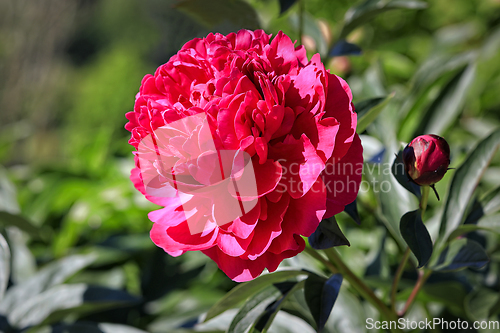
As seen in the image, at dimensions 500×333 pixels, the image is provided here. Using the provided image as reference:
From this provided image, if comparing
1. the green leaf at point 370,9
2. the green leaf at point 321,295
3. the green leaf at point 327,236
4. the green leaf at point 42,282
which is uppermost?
the green leaf at point 370,9

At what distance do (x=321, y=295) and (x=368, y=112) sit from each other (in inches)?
8.4

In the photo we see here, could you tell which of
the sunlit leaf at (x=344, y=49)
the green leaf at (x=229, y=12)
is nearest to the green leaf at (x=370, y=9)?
the sunlit leaf at (x=344, y=49)

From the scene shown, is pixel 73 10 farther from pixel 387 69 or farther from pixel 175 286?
pixel 175 286

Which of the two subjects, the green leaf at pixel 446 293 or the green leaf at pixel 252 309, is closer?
the green leaf at pixel 252 309

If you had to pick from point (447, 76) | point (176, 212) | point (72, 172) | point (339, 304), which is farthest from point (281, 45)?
point (72, 172)

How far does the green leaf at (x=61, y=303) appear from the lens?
58 centimetres

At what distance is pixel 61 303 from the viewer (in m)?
0.59

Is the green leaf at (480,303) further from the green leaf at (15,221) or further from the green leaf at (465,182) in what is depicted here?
the green leaf at (15,221)

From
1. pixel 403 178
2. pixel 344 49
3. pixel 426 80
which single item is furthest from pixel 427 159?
pixel 426 80

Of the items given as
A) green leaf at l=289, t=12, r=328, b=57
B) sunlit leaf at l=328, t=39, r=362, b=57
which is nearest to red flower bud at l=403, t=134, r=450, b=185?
sunlit leaf at l=328, t=39, r=362, b=57

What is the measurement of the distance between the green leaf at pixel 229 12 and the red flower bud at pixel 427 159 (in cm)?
31
